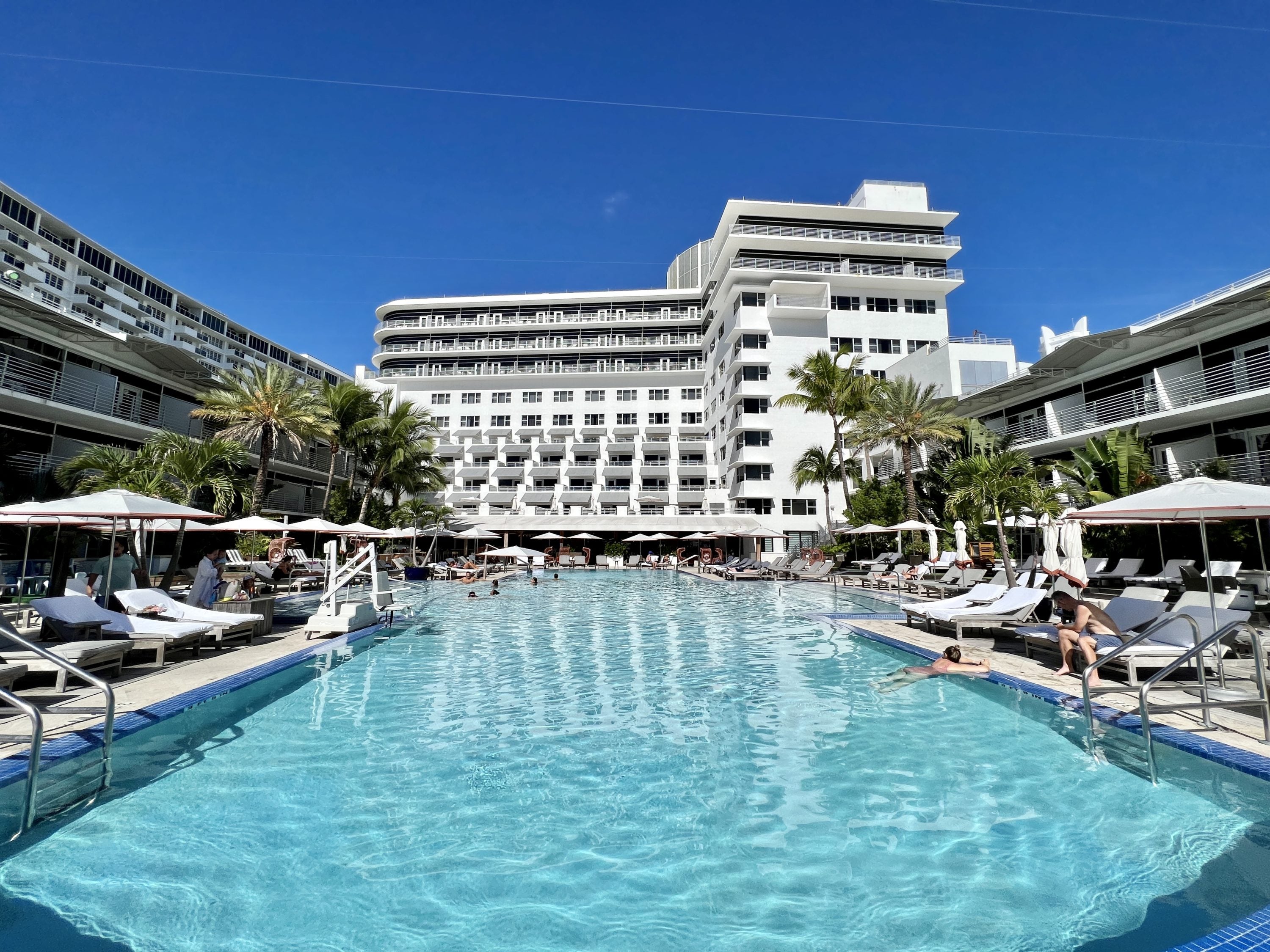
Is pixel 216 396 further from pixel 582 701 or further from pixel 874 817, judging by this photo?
pixel 874 817

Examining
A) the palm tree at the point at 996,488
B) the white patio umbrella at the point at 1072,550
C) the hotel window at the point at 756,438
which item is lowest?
the white patio umbrella at the point at 1072,550

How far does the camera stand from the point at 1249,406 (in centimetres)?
1972

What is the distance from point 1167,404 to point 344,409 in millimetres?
34379

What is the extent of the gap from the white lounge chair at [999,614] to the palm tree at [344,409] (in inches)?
1157

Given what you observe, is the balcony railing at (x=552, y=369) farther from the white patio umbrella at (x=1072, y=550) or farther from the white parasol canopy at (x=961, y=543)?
the white patio umbrella at (x=1072, y=550)

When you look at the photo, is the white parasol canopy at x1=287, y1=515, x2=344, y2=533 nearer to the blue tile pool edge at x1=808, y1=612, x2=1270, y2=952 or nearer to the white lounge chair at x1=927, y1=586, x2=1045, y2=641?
the blue tile pool edge at x1=808, y1=612, x2=1270, y2=952

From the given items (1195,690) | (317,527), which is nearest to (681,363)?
(317,527)

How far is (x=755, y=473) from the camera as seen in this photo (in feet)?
151

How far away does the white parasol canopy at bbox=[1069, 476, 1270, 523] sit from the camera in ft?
23.8

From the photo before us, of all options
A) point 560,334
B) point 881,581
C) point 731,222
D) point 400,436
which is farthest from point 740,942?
point 560,334

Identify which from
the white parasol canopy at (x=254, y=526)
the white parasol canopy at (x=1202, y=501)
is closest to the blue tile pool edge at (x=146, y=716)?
the white parasol canopy at (x=254, y=526)

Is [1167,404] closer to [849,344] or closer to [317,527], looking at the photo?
[849,344]

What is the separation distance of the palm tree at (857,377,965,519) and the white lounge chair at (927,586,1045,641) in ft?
58.4

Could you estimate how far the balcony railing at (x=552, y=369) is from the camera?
2259 inches
